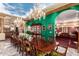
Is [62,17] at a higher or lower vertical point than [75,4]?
lower

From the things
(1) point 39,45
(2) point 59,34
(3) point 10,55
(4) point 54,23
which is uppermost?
(4) point 54,23

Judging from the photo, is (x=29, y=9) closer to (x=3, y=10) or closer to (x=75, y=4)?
(x=3, y=10)

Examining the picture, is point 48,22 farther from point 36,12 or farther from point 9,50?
point 9,50

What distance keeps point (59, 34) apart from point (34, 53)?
35 cm

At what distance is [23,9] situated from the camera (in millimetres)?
1627

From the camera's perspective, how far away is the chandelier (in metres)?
1.62

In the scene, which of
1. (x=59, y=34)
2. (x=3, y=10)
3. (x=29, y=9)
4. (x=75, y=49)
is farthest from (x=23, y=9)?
(x=75, y=49)

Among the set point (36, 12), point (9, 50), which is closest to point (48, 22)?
point (36, 12)

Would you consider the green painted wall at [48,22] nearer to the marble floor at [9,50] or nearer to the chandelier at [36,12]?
the chandelier at [36,12]

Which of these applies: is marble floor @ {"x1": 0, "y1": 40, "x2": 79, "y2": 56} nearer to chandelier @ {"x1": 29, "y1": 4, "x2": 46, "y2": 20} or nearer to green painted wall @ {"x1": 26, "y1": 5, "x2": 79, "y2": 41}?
green painted wall @ {"x1": 26, "y1": 5, "x2": 79, "y2": 41}

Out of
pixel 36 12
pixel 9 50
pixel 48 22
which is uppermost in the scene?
pixel 36 12

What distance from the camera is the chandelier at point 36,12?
5.30 ft

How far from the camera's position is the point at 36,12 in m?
1.63

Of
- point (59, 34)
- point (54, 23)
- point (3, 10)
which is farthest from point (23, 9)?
point (59, 34)
